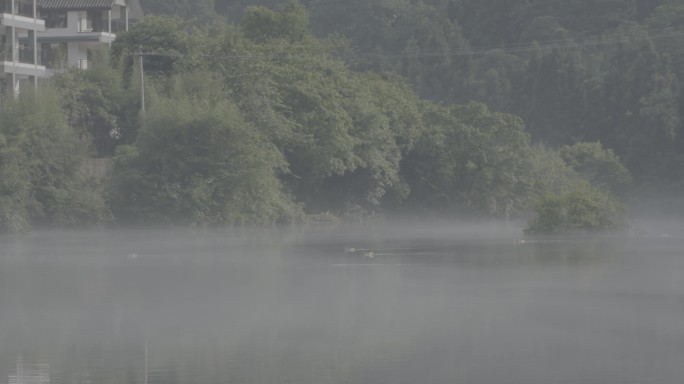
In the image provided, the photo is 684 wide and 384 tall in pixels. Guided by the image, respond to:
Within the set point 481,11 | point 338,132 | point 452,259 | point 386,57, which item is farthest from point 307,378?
point 481,11

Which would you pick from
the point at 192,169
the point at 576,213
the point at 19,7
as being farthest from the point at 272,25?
the point at 576,213

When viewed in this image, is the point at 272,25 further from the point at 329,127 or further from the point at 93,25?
the point at 93,25

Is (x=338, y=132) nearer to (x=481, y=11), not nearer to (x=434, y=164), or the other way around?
(x=434, y=164)

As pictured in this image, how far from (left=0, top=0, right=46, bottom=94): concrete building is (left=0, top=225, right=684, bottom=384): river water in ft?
69.2

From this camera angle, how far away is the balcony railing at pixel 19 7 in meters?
60.5

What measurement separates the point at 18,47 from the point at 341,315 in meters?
41.7

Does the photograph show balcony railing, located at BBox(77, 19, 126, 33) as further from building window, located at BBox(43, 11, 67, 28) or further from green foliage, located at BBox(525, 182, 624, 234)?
green foliage, located at BBox(525, 182, 624, 234)

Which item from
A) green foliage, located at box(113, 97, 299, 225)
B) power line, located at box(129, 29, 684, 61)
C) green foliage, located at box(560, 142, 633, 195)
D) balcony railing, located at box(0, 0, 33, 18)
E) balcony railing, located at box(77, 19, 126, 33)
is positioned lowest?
green foliage, located at box(560, 142, 633, 195)

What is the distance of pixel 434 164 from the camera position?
222ft

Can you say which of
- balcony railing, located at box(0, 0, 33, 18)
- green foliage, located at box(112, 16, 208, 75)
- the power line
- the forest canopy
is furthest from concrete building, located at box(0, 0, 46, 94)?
the power line

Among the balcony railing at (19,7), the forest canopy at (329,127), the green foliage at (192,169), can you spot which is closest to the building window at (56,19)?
the forest canopy at (329,127)

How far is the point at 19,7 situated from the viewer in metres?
62.6

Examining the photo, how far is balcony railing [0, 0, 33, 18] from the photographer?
6053 cm

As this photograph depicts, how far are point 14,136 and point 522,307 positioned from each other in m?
28.0
